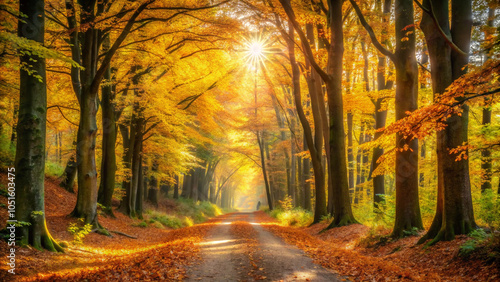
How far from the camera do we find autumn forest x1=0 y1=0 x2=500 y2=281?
5.91 meters

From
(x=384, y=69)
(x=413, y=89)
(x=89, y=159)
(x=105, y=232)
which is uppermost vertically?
(x=384, y=69)

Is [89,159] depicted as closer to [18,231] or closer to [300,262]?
[18,231]

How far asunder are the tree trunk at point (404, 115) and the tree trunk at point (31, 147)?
882 cm

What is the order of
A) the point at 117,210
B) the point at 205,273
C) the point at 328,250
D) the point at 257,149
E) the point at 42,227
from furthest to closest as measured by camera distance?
the point at 257,149 < the point at 117,210 < the point at 328,250 < the point at 42,227 < the point at 205,273

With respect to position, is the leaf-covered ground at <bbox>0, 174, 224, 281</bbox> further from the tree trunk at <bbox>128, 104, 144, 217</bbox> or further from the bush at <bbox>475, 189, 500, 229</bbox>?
the bush at <bbox>475, 189, 500, 229</bbox>

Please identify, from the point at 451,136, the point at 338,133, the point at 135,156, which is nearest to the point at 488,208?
the point at 451,136

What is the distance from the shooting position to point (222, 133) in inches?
870

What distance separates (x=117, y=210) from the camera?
16.8 m

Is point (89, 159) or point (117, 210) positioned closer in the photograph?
point (89, 159)

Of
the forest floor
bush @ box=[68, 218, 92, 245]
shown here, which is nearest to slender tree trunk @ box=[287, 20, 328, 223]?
the forest floor

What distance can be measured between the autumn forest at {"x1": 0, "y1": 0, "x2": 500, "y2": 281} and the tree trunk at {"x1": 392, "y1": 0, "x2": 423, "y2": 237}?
3 centimetres

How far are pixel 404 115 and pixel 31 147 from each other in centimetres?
920

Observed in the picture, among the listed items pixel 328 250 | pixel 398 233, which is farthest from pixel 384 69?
pixel 328 250

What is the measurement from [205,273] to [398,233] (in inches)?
222
